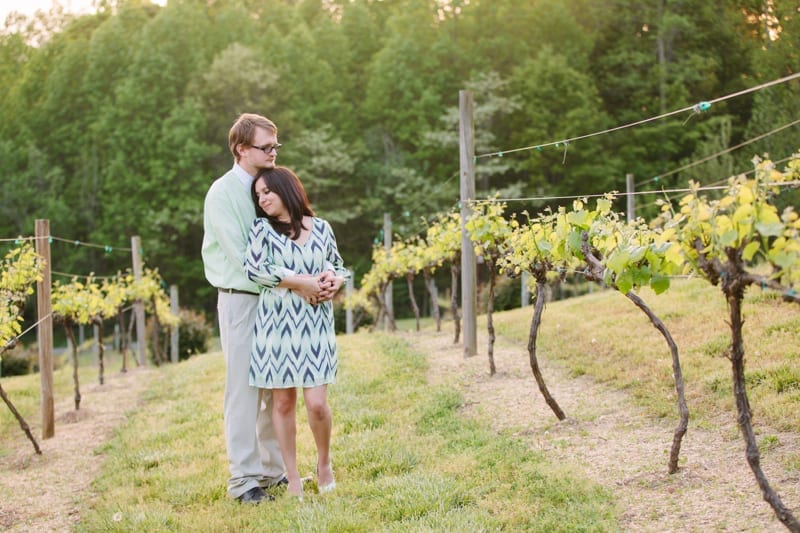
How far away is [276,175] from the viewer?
413 cm

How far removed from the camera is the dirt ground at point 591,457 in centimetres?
371

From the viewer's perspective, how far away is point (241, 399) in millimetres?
4324

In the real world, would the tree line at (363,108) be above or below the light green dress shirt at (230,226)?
above

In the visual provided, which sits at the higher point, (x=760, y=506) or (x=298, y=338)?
(x=298, y=338)

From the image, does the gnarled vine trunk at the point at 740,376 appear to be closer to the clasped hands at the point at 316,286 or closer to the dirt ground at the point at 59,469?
the clasped hands at the point at 316,286

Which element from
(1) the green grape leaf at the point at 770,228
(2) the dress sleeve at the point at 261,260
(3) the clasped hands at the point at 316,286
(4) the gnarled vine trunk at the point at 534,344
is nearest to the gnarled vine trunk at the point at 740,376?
(1) the green grape leaf at the point at 770,228

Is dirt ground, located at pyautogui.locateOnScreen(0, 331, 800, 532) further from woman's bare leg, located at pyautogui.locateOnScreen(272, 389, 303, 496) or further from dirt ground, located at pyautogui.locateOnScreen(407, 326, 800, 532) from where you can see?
woman's bare leg, located at pyautogui.locateOnScreen(272, 389, 303, 496)

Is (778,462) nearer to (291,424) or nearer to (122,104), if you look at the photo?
(291,424)

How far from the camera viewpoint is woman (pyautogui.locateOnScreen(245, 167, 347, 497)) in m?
4.10

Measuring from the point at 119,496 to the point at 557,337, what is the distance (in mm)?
5574

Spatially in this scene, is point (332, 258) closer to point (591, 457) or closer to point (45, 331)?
point (591, 457)

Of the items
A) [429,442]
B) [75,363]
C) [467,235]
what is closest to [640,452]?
[429,442]

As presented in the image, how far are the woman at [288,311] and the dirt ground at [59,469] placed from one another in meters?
1.60

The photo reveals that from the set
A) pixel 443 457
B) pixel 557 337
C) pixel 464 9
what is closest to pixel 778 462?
pixel 443 457
